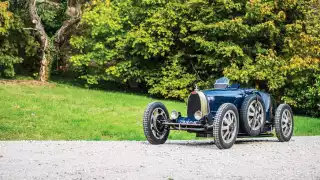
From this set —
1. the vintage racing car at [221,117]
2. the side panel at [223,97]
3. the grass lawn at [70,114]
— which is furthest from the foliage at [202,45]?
the side panel at [223,97]

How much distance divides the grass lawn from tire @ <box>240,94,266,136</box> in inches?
203

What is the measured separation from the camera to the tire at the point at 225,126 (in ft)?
36.7

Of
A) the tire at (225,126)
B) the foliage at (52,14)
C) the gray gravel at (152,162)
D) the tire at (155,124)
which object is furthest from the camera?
the foliage at (52,14)

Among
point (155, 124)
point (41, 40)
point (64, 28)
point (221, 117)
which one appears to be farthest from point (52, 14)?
point (221, 117)

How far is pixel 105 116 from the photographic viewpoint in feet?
75.9

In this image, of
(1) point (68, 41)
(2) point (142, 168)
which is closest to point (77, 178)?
(2) point (142, 168)

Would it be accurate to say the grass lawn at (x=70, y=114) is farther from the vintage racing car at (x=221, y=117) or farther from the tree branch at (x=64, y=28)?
the vintage racing car at (x=221, y=117)

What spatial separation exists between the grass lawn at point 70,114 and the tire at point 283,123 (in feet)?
16.0

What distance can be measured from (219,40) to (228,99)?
66.7 feet

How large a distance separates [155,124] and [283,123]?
3615 mm

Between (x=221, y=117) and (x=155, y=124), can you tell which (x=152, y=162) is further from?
(x=155, y=124)

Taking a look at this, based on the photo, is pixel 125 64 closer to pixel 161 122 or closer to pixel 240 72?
pixel 240 72

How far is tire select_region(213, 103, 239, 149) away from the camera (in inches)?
441

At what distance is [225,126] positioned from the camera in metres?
11.5
